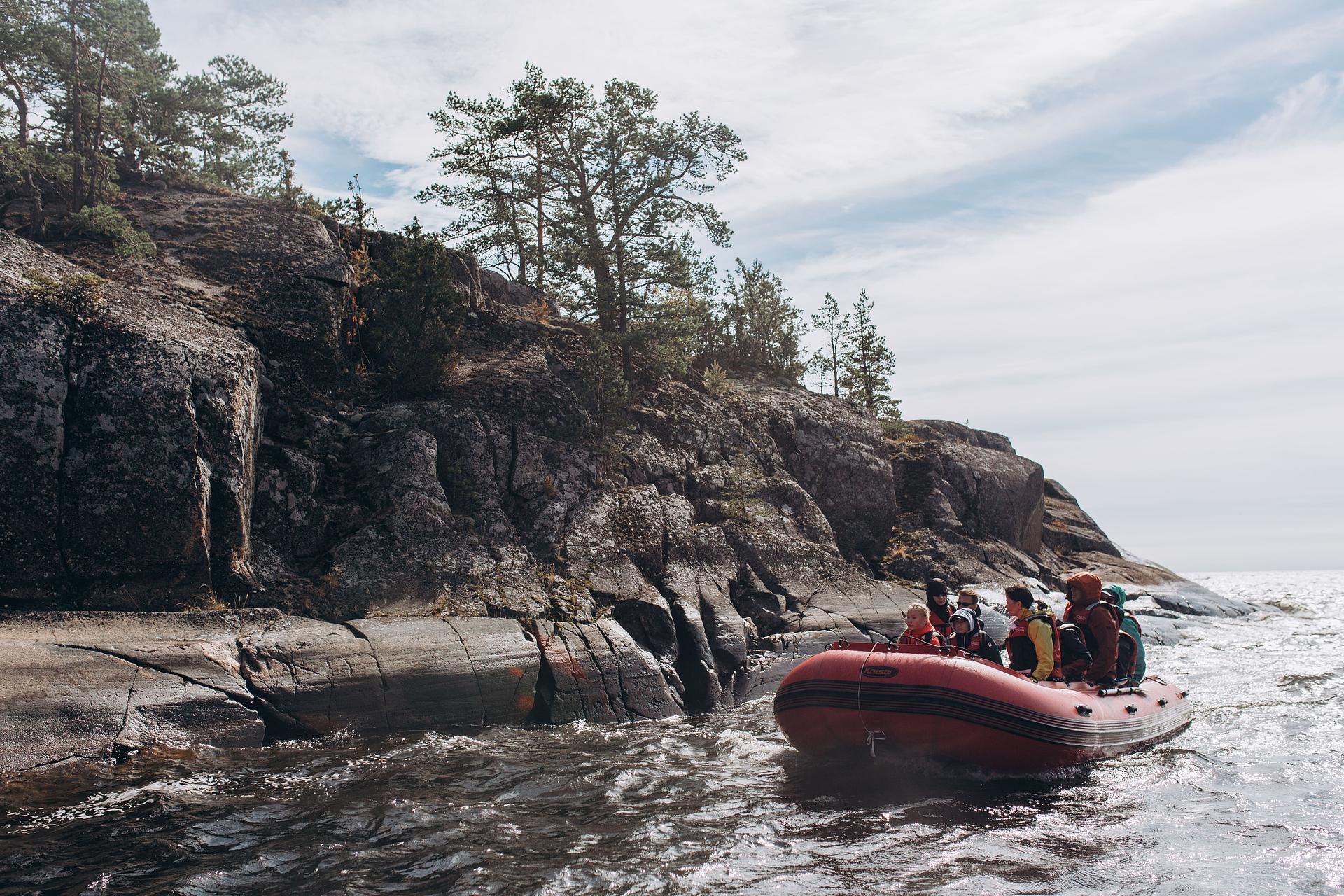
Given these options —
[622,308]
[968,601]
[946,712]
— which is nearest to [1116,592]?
[968,601]

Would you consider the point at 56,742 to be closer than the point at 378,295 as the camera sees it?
Yes

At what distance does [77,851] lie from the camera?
705 centimetres

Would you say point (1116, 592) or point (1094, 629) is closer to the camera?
point (1094, 629)

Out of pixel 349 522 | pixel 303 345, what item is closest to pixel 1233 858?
pixel 349 522

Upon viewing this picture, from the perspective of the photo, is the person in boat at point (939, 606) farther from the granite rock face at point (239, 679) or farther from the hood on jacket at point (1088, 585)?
the granite rock face at point (239, 679)

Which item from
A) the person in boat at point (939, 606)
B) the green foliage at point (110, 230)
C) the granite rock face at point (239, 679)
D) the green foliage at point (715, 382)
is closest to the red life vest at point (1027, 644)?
the person in boat at point (939, 606)

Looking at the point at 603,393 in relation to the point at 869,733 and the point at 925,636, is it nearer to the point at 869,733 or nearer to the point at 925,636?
the point at 925,636

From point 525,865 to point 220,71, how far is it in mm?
35772

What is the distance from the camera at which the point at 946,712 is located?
963cm

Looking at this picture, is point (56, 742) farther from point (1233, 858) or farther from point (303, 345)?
point (1233, 858)

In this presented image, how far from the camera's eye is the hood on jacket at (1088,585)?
11.4 meters

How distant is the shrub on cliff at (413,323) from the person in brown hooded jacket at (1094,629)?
44.4 feet

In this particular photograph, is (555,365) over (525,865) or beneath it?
over

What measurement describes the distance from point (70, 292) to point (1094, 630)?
50.4 feet
